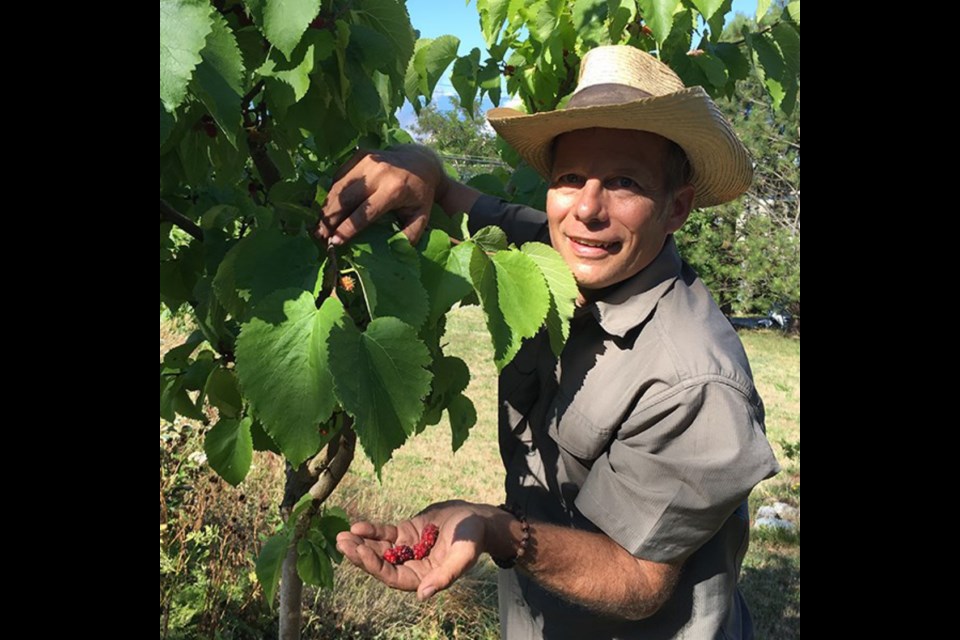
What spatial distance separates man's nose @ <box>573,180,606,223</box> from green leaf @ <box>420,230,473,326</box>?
1.16 ft

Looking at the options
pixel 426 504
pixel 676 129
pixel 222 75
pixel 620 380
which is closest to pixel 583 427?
pixel 620 380

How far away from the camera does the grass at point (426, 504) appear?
3.41 meters

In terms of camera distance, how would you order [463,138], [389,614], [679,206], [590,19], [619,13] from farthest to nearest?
1. [463,138]
2. [389,614]
3. [590,19]
4. [619,13]
5. [679,206]

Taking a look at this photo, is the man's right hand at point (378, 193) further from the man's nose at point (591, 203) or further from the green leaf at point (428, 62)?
the green leaf at point (428, 62)

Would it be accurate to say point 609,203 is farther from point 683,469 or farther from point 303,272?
point 303,272

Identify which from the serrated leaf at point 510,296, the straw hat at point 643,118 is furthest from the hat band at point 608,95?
the serrated leaf at point 510,296

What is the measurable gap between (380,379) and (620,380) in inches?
26.0

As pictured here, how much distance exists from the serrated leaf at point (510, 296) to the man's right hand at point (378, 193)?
0.60ft

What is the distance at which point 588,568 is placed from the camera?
1.42 meters

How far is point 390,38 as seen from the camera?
4.36 ft
